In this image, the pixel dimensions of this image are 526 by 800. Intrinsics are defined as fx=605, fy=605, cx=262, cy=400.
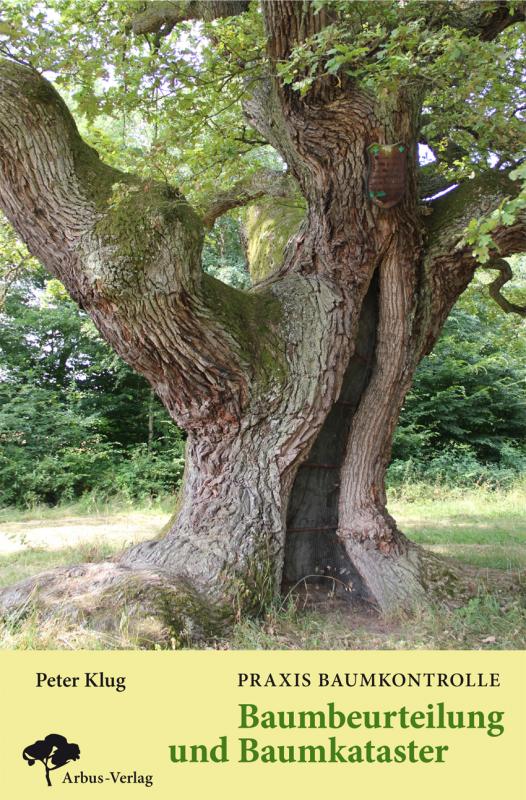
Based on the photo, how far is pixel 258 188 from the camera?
7.64m

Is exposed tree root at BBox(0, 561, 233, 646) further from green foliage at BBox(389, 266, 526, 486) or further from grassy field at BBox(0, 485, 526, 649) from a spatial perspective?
green foliage at BBox(389, 266, 526, 486)

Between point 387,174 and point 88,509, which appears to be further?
point 88,509

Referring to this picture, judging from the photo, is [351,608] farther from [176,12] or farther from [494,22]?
[176,12]

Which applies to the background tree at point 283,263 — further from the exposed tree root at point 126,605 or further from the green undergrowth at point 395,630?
the green undergrowth at point 395,630

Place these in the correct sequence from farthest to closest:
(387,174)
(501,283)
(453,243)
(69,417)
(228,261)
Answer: (228,261) < (69,417) < (501,283) < (453,243) < (387,174)

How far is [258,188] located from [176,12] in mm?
2095

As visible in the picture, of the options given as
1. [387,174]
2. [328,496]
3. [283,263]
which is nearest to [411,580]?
[328,496]

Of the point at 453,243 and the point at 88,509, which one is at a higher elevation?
the point at 453,243

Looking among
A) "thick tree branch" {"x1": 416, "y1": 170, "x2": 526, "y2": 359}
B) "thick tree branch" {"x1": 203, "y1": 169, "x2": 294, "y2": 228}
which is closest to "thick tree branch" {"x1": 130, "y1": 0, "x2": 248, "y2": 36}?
"thick tree branch" {"x1": 203, "y1": 169, "x2": 294, "y2": 228}

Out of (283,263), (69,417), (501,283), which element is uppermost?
(501,283)

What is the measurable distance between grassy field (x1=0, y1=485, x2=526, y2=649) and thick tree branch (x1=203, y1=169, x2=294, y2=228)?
437cm
